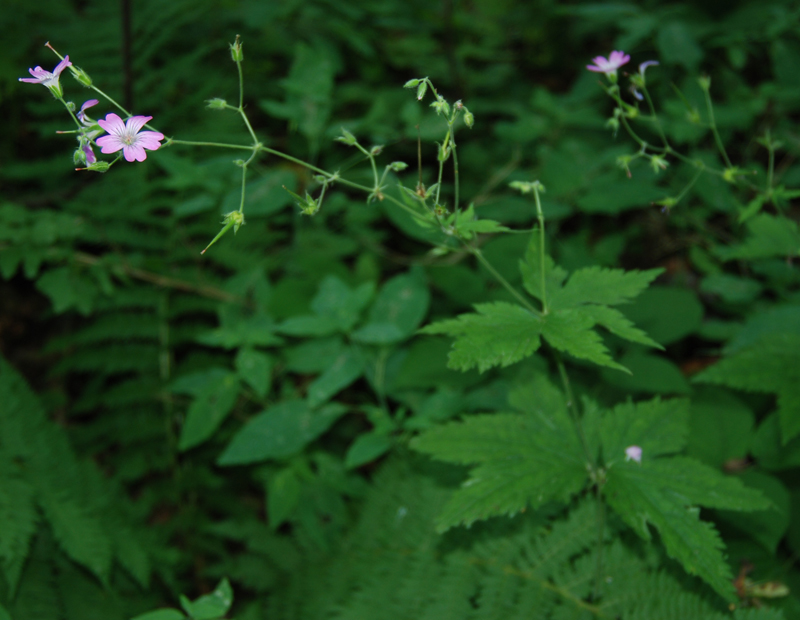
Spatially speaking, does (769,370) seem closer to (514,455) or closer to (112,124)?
(514,455)

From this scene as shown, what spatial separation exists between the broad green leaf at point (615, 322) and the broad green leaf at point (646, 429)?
1.31 feet

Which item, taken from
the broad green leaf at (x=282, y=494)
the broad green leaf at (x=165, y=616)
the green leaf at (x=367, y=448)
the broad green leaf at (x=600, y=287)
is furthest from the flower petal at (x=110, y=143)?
the broad green leaf at (x=282, y=494)

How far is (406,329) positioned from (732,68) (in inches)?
121

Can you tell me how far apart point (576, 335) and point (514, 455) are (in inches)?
17.9

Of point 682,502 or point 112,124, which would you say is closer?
point 112,124

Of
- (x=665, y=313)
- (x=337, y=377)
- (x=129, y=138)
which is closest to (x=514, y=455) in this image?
(x=337, y=377)

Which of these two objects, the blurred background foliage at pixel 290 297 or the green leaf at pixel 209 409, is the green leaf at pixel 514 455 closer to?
the blurred background foliage at pixel 290 297

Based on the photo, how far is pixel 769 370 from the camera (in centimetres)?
194

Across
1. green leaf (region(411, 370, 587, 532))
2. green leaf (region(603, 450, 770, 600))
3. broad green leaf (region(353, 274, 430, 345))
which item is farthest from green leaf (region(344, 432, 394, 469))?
green leaf (region(603, 450, 770, 600))

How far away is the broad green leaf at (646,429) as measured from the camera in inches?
69.4

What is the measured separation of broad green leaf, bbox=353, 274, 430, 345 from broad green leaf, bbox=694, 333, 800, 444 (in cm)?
111

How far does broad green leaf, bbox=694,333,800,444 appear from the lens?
1862mm

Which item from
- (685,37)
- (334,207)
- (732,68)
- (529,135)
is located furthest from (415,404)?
(732,68)

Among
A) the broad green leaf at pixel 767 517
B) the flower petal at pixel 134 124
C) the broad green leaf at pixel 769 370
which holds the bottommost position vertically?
the broad green leaf at pixel 767 517
